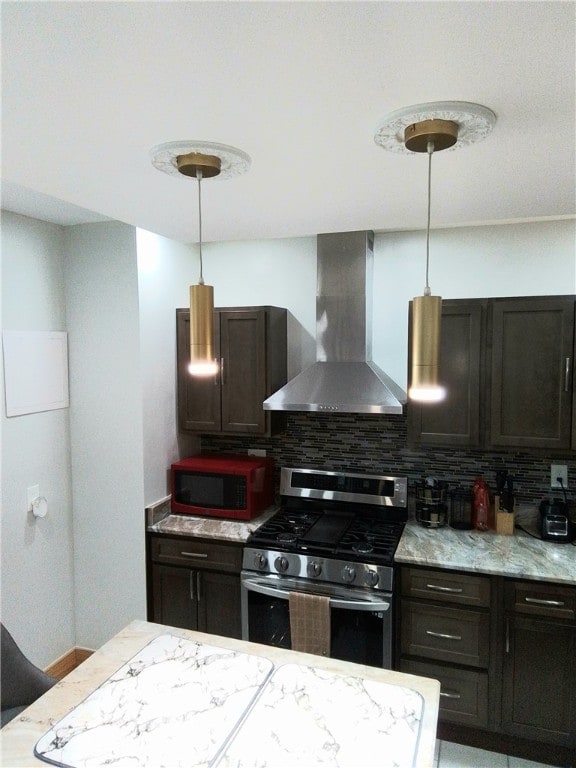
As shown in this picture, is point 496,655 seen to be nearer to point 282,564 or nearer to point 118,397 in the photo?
point 282,564

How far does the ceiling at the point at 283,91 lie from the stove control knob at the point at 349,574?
5.64 feet

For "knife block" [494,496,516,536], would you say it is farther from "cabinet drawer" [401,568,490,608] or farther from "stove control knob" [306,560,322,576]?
"stove control knob" [306,560,322,576]

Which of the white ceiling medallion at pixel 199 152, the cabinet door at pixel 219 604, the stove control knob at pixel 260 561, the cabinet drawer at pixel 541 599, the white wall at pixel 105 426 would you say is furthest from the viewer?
the white wall at pixel 105 426

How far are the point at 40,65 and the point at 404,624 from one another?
8.50 ft

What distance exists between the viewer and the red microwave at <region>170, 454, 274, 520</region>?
2.99 m

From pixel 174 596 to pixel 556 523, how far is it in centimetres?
211

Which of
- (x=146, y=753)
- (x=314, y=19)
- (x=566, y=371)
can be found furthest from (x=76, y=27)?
(x=566, y=371)

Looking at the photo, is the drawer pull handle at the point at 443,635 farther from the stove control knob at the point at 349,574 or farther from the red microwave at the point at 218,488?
the red microwave at the point at 218,488

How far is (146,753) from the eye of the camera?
1.27 m

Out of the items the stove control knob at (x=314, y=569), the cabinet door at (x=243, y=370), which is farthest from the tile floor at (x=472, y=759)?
the cabinet door at (x=243, y=370)

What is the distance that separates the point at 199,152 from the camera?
1546 millimetres

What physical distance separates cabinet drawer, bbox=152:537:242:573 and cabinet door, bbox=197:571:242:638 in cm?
6

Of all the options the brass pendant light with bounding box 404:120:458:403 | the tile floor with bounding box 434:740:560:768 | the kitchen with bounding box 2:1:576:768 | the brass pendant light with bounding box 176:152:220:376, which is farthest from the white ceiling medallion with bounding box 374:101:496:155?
the tile floor with bounding box 434:740:560:768

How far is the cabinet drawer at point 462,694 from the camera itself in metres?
2.39
